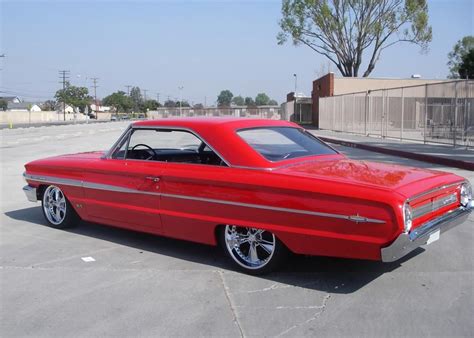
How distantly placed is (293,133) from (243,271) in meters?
1.75

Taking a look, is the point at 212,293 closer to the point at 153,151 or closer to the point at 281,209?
the point at 281,209

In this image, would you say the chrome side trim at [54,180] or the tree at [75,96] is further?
the tree at [75,96]

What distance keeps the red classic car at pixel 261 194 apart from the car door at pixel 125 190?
0.04ft

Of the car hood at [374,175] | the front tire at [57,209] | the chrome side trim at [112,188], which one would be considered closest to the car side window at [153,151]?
the chrome side trim at [112,188]

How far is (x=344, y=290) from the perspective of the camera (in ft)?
14.2

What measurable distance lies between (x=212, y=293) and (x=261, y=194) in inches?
36.2

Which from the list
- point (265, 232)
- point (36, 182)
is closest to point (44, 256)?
point (36, 182)

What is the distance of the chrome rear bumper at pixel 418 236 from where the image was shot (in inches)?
153

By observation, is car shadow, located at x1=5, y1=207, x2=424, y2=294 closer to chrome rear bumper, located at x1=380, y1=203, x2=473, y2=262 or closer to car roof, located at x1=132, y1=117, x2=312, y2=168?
chrome rear bumper, located at x1=380, y1=203, x2=473, y2=262

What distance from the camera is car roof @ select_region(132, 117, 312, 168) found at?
467cm

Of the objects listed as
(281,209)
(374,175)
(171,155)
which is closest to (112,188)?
(171,155)

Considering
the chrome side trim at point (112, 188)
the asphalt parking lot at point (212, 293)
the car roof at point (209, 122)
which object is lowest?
the asphalt parking lot at point (212, 293)

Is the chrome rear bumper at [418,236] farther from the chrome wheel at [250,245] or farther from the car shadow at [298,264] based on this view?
the chrome wheel at [250,245]

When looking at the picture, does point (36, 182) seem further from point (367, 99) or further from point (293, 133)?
point (367, 99)
